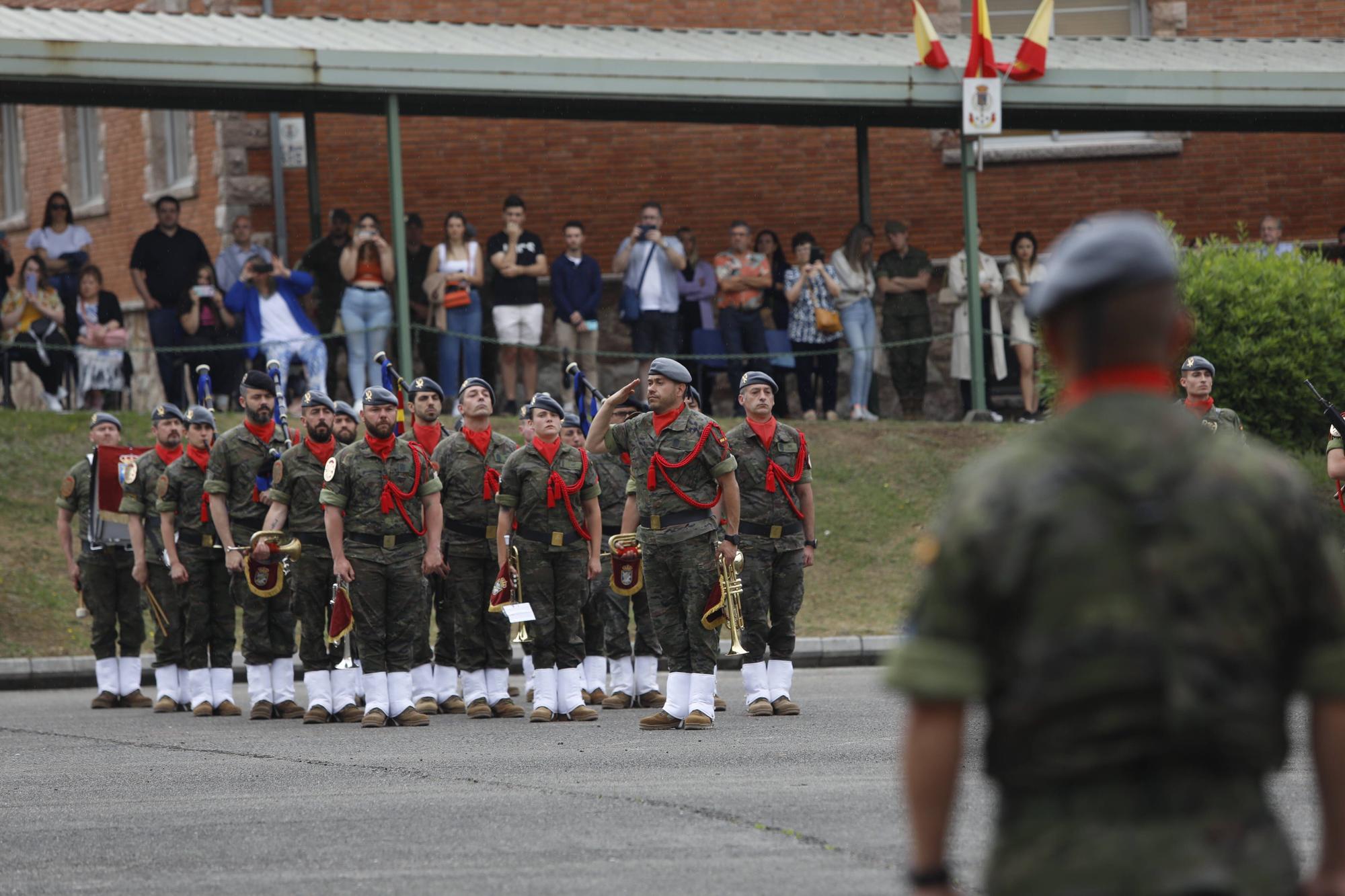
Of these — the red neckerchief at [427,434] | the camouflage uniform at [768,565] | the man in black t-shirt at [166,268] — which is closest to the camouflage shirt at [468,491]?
the red neckerchief at [427,434]

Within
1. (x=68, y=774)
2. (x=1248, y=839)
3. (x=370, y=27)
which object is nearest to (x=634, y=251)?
(x=370, y=27)

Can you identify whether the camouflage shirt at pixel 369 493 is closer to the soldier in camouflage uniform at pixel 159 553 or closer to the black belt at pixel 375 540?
the black belt at pixel 375 540

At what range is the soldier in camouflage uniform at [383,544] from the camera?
13.5 m

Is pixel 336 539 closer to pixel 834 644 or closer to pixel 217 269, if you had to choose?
pixel 834 644

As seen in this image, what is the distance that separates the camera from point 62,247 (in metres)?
23.5

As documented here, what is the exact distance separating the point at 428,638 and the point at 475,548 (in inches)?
27.6

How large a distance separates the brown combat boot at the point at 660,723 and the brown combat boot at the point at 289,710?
313 centimetres

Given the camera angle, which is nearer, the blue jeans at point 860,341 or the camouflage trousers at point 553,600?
the camouflage trousers at point 553,600

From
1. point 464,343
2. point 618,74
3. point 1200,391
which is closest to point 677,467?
point 1200,391

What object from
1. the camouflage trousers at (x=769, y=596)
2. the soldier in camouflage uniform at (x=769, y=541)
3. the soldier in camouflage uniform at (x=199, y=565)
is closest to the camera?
the camouflage trousers at (x=769, y=596)

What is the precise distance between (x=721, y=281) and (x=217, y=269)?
5594 mm

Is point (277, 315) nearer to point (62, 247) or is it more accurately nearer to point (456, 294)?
point (456, 294)

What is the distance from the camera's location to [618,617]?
14766 millimetres

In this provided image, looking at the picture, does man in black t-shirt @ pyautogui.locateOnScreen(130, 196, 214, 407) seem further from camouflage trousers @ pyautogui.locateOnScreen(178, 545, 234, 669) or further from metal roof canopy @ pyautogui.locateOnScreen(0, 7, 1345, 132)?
camouflage trousers @ pyautogui.locateOnScreen(178, 545, 234, 669)
